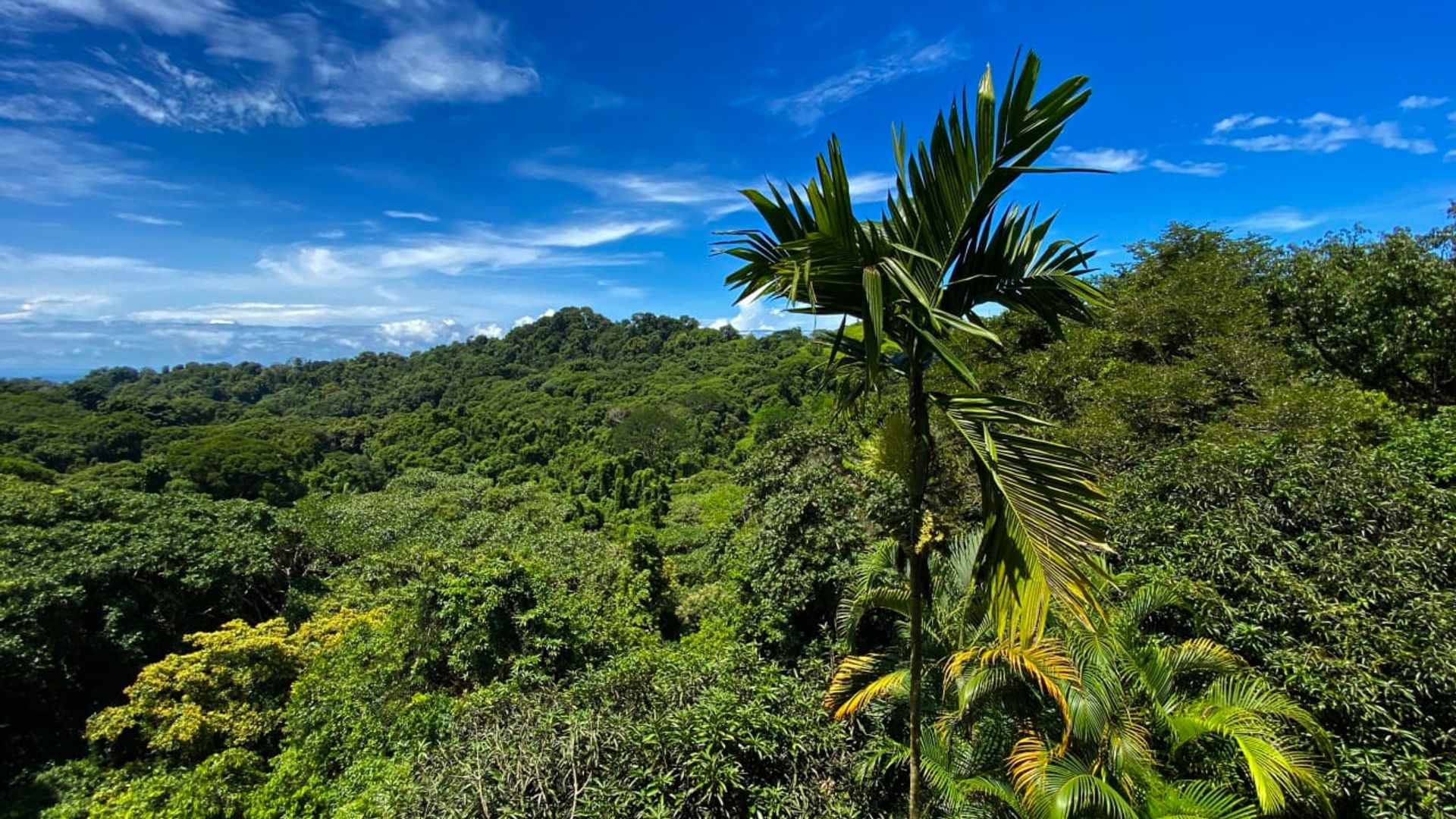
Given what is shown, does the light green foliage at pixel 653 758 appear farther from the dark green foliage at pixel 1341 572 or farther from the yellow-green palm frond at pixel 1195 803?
the dark green foliage at pixel 1341 572

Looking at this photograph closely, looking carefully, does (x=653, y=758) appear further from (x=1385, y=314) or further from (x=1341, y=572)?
(x=1385, y=314)

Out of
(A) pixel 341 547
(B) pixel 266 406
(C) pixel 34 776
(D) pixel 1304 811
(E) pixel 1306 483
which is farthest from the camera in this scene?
(B) pixel 266 406

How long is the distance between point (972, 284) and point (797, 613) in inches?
251

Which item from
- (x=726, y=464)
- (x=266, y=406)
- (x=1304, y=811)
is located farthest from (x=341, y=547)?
(x=266, y=406)

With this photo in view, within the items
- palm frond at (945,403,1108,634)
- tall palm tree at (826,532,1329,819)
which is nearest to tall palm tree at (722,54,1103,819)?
palm frond at (945,403,1108,634)

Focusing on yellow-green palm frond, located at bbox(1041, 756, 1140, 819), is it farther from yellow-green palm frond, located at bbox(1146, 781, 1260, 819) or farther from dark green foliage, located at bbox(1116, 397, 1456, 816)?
dark green foliage, located at bbox(1116, 397, 1456, 816)

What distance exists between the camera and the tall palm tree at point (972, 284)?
1.60 m

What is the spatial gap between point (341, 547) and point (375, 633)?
9.13 m

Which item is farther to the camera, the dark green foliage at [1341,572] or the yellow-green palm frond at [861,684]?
the yellow-green palm frond at [861,684]

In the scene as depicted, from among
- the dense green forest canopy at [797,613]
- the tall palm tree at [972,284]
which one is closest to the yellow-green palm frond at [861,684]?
the dense green forest canopy at [797,613]

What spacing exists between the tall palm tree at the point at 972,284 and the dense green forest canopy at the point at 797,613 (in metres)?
0.37

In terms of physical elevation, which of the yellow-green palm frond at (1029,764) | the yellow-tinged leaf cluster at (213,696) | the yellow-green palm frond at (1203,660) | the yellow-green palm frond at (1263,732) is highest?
the yellow-green palm frond at (1203,660)

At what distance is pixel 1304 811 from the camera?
3.34 metres

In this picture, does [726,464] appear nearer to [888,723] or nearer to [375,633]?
[375,633]
